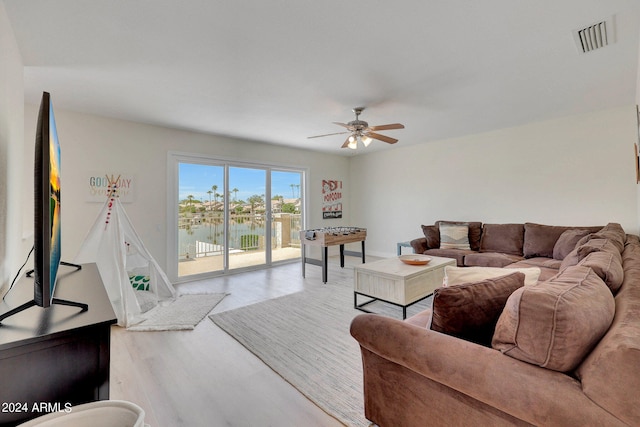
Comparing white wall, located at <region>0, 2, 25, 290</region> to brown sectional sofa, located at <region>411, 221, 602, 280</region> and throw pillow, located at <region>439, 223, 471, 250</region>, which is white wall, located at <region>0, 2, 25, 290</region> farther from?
throw pillow, located at <region>439, 223, 471, 250</region>

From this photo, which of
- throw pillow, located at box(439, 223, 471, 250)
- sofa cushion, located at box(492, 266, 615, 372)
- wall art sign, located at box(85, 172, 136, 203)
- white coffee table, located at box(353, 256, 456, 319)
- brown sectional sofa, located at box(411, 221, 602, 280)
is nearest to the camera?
sofa cushion, located at box(492, 266, 615, 372)

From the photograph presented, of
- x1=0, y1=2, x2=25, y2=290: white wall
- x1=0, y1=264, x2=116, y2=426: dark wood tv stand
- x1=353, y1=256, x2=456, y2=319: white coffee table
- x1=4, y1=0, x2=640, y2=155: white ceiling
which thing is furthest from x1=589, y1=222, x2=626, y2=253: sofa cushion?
x1=0, y1=2, x2=25, y2=290: white wall

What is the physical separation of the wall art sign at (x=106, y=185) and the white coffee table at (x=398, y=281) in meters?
3.38

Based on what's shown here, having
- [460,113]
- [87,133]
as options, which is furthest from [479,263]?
[87,133]

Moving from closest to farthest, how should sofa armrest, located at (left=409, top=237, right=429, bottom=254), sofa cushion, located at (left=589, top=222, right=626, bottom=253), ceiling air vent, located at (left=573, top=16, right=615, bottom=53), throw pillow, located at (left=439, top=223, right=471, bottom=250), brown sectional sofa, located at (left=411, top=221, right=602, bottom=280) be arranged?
1. ceiling air vent, located at (left=573, top=16, right=615, bottom=53)
2. sofa cushion, located at (left=589, top=222, right=626, bottom=253)
3. brown sectional sofa, located at (left=411, top=221, right=602, bottom=280)
4. throw pillow, located at (left=439, top=223, right=471, bottom=250)
5. sofa armrest, located at (left=409, top=237, right=429, bottom=254)

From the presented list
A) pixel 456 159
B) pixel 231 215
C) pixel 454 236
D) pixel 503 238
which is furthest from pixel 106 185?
pixel 503 238

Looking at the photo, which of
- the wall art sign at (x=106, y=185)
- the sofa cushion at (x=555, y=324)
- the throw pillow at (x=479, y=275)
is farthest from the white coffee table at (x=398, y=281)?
the wall art sign at (x=106, y=185)

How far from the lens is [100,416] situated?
3.15ft

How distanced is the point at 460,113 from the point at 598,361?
372cm

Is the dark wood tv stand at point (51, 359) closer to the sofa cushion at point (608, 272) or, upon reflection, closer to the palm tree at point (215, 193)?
the sofa cushion at point (608, 272)

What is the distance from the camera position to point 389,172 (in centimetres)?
640

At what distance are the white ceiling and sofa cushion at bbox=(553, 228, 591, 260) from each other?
1.60 m

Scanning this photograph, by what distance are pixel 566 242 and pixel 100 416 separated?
14.8ft

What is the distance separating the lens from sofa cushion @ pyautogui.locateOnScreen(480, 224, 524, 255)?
4.27 metres
